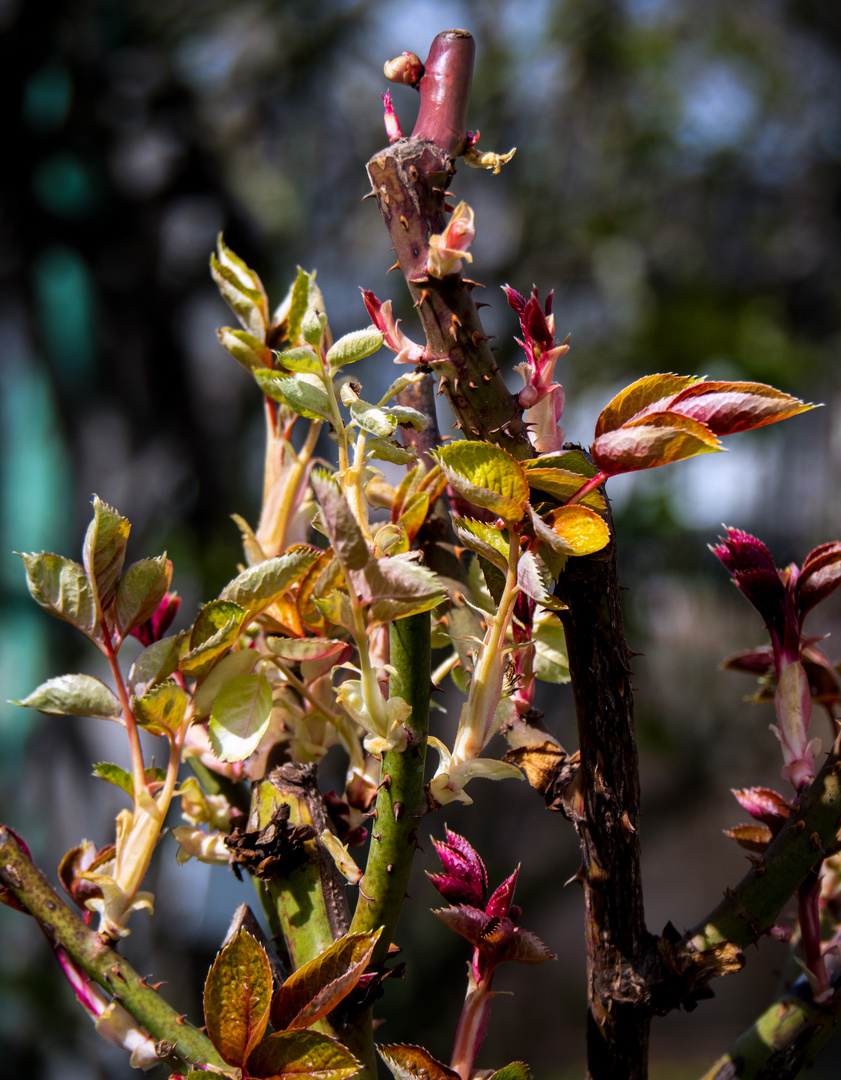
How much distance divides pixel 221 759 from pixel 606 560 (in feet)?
0.36

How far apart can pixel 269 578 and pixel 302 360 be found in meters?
0.06

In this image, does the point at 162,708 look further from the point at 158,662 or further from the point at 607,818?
the point at 607,818

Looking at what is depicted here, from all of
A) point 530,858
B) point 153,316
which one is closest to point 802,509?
point 530,858

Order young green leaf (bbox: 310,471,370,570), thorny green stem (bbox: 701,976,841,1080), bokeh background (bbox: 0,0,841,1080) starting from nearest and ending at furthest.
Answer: young green leaf (bbox: 310,471,370,570), thorny green stem (bbox: 701,976,841,1080), bokeh background (bbox: 0,0,841,1080)

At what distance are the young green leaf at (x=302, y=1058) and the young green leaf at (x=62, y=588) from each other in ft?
0.38

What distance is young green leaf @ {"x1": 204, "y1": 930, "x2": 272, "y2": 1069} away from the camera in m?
0.19

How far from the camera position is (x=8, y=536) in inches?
63.6

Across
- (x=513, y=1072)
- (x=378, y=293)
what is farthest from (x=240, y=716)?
(x=378, y=293)

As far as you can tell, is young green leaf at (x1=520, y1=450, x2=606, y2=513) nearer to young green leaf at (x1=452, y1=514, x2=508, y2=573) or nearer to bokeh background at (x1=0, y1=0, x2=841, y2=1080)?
young green leaf at (x1=452, y1=514, x2=508, y2=573)

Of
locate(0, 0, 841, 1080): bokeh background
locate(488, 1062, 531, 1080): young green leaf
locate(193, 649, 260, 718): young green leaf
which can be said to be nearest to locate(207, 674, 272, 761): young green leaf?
locate(193, 649, 260, 718): young green leaf

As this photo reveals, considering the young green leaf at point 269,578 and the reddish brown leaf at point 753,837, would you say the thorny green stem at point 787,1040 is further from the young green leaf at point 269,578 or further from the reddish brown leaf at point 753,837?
the young green leaf at point 269,578

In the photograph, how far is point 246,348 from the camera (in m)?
0.27

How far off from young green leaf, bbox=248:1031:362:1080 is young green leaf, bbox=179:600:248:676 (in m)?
0.09

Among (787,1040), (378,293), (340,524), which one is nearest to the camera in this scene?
(340,524)
